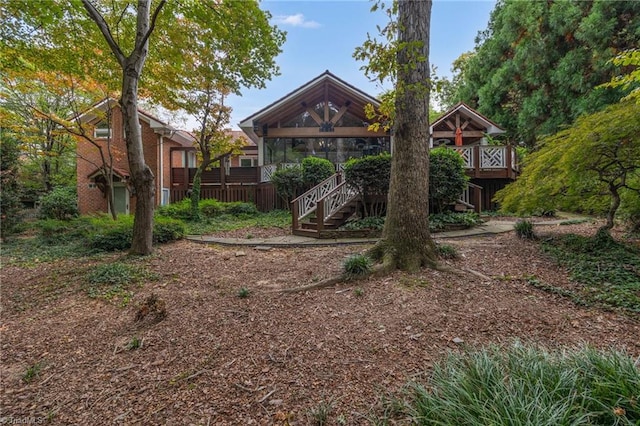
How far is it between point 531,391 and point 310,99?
573 inches

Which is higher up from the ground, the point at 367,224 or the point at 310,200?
the point at 310,200

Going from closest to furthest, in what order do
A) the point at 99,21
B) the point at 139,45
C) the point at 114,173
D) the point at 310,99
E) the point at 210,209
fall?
the point at 99,21 → the point at 139,45 → the point at 210,209 → the point at 114,173 → the point at 310,99

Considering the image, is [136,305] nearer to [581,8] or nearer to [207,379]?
[207,379]

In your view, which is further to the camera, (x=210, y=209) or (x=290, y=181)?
→ (x=210, y=209)

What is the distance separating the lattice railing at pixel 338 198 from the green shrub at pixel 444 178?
2.18 metres

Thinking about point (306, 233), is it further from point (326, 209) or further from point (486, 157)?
point (486, 157)

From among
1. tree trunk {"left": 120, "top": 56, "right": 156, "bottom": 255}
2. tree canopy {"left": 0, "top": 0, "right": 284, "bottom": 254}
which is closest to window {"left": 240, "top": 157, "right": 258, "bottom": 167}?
tree canopy {"left": 0, "top": 0, "right": 284, "bottom": 254}

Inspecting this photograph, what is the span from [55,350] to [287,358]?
2.67 metres

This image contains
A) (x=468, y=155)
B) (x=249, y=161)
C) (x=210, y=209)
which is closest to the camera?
(x=468, y=155)

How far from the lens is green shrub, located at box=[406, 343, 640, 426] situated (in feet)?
5.11

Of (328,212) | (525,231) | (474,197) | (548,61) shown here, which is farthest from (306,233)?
(548,61)

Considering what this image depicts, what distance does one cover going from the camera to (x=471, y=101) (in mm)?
20359

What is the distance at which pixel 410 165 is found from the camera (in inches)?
175

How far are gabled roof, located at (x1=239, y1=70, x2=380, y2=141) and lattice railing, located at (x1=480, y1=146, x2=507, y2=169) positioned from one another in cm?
497
